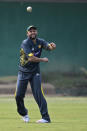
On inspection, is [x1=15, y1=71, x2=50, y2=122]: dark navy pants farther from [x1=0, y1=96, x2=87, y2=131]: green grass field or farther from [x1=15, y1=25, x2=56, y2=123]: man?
[x1=0, y1=96, x2=87, y2=131]: green grass field

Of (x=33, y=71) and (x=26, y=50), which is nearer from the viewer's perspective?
(x=26, y=50)

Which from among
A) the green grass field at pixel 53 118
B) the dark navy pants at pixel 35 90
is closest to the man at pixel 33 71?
the dark navy pants at pixel 35 90

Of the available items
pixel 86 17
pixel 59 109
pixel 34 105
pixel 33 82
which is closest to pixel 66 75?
pixel 86 17

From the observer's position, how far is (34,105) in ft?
60.0

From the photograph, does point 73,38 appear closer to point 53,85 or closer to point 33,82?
point 53,85

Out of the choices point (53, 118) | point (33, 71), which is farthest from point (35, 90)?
point (53, 118)

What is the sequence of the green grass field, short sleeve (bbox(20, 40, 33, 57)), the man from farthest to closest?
the man < short sleeve (bbox(20, 40, 33, 57)) < the green grass field

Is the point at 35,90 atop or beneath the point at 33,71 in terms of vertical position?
beneath

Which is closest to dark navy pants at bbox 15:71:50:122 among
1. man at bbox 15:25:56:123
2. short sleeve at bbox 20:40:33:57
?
man at bbox 15:25:56:123

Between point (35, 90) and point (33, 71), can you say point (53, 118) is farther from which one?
point (33, 71)

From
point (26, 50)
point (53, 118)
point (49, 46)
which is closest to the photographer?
point (26, 50)

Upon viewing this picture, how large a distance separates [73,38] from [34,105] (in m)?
6.96

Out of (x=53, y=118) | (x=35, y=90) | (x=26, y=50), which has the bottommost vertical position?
(x=53, y=118)

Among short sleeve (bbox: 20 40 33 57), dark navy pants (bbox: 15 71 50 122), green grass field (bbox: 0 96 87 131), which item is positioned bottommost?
green grass field (bbox: 0 96 87 131)
